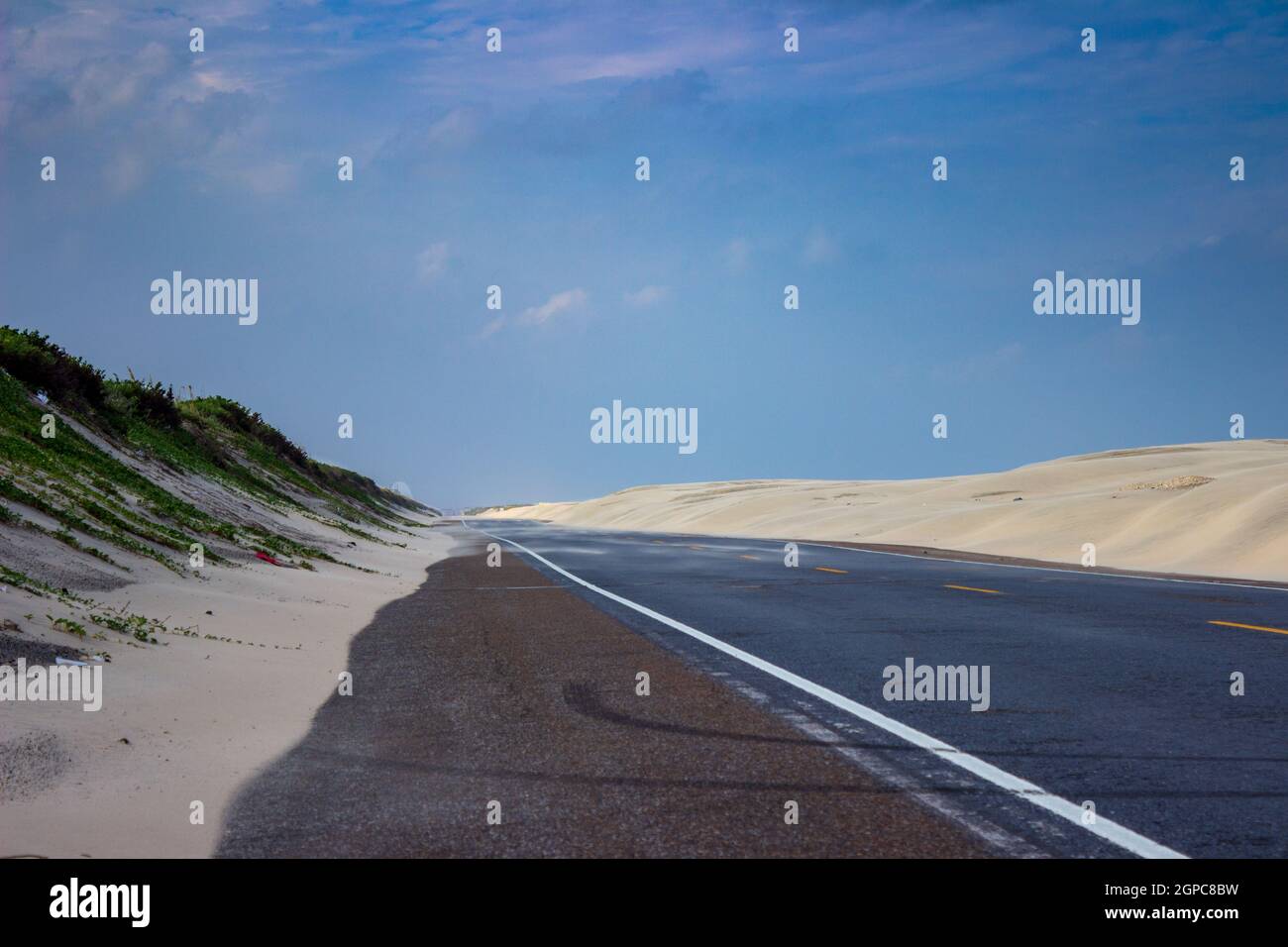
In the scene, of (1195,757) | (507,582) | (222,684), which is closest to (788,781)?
(1195,757)

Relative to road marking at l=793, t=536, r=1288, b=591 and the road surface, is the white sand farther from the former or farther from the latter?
road marking at l=793, t=536, r=1288, b=591

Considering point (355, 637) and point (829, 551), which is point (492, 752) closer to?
point (355, 637)

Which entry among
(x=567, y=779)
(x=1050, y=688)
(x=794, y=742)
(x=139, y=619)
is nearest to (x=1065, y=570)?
(x=1050, y=688)

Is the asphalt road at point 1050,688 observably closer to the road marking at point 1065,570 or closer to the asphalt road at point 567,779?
the asphalt road at point 567,779

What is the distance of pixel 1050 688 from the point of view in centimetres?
736

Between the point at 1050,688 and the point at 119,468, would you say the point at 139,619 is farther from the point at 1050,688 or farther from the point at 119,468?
the point at 119,468

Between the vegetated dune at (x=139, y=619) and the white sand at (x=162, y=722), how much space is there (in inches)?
0.6

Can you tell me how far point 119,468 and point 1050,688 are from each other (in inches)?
702

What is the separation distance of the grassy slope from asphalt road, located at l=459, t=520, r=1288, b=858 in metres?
6.25

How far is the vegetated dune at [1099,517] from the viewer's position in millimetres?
26234

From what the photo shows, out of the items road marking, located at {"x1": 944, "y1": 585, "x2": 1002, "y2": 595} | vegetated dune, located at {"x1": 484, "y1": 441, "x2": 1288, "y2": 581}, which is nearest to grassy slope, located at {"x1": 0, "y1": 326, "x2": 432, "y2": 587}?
road marking, located at {"x1": 944, "y1": 585, "x2": 1002, "y2": 595}

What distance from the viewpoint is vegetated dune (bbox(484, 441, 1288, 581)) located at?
26.2 metres
